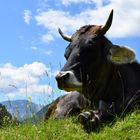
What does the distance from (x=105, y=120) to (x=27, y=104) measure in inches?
65.0

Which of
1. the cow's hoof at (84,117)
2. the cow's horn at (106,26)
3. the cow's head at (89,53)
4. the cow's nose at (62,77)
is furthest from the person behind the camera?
the cow's horn at (106,26)

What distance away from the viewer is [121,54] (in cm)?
1225

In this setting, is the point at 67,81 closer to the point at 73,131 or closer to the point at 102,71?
the point at 73,131

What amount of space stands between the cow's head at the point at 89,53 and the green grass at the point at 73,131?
34.9 inches

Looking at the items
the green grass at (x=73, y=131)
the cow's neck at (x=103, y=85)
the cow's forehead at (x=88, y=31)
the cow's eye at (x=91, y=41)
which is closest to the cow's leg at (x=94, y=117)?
the green grass at (x=73, y=131)

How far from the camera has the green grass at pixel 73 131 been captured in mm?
9672

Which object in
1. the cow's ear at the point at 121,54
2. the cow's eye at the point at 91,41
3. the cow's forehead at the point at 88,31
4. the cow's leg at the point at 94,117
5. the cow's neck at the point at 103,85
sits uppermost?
the cow's forehead at the point at 88,31

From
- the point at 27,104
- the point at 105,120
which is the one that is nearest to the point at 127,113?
the point at 105,120

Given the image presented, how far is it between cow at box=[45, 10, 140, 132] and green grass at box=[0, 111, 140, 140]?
78cm

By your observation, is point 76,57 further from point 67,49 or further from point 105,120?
point 105,120

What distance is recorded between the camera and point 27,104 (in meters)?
11.3

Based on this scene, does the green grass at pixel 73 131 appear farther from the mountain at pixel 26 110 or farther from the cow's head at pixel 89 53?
the cow's head at pixel 89 53

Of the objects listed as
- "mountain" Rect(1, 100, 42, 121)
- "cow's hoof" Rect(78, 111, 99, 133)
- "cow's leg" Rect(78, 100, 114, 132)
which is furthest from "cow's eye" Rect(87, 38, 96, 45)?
"cow's hoof" Rect(78, 111, 99, 133)

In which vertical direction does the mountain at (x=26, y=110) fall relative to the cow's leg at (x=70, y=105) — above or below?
above
